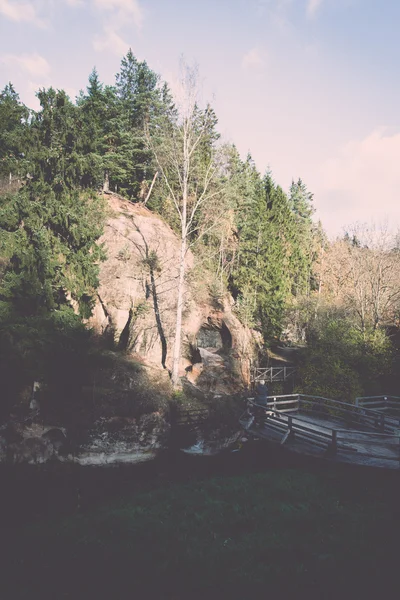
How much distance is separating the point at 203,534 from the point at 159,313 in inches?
669

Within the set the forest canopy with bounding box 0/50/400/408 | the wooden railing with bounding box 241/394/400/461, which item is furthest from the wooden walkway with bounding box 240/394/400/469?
the forest canopy with bounding box 0/50/400/408

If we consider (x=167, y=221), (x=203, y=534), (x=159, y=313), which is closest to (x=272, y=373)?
(x=159, y=313)

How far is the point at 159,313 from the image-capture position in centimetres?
2320

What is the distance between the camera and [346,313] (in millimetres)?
29453

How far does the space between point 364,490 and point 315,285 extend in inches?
1581

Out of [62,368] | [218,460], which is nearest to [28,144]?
[62,368]

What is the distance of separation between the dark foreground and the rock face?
10.4 m

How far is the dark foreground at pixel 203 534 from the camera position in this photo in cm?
538

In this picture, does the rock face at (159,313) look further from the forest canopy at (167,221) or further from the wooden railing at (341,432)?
the wooden railing at (341,432)

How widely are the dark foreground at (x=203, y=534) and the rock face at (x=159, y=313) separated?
34.1 feet

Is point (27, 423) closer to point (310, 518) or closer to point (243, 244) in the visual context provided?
point (310, 518)

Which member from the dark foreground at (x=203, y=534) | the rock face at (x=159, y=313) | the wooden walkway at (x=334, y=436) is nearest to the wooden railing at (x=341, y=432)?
the wooden walkway at (x=334, y=436)

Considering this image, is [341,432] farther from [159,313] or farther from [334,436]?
[159,313]

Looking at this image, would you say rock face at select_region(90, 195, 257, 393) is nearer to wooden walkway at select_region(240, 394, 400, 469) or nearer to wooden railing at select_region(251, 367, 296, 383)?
wooden railing at select_region(251, 367, 296, 383)
